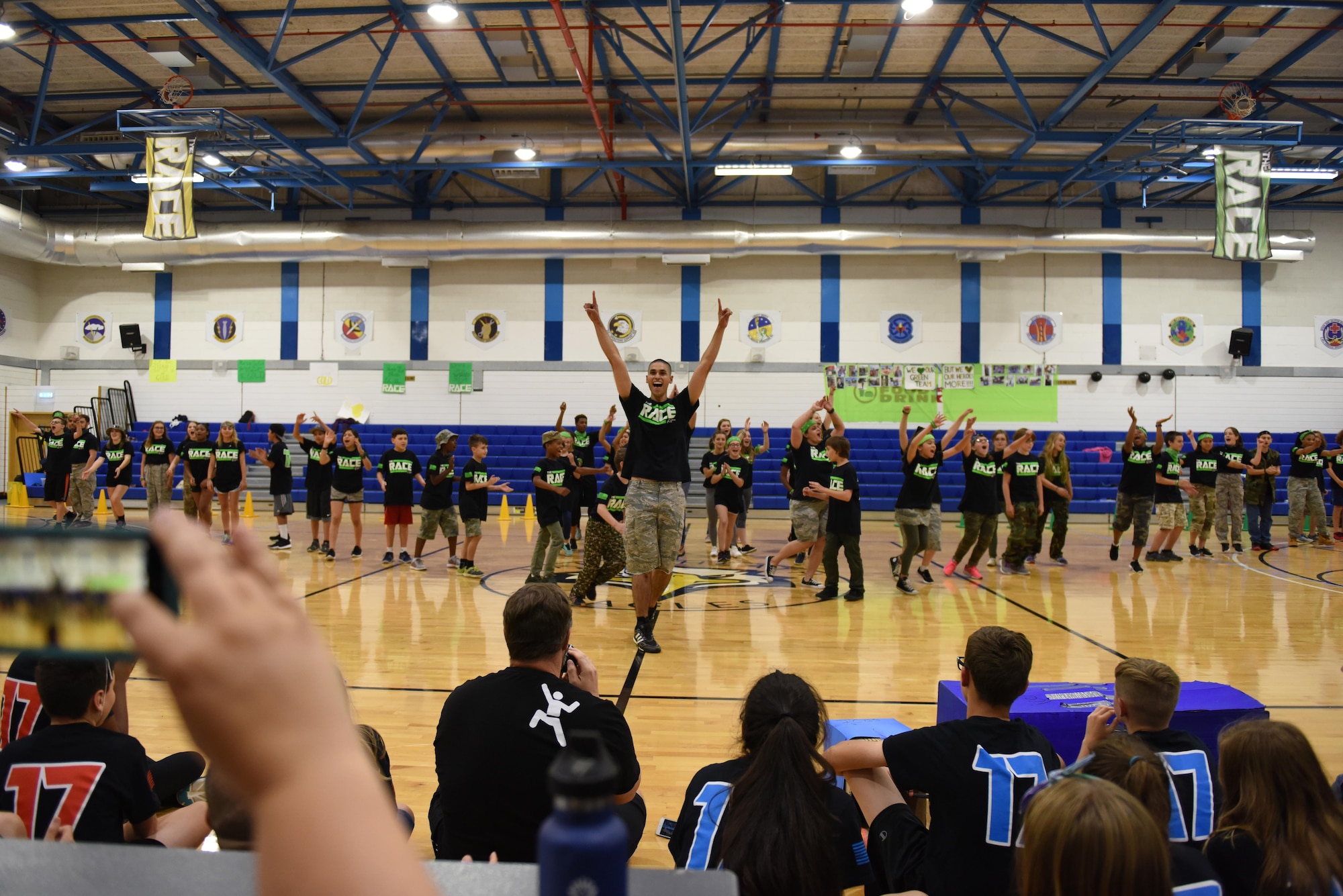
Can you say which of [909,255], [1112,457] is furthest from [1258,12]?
[1112,457]

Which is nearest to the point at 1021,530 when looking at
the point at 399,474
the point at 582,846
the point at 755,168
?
the point at 399,474

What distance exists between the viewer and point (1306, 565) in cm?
1102

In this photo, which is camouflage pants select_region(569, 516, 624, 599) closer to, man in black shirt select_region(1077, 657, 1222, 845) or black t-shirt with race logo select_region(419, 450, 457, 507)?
black t-shirt with race logo select_region(419, 450, 457, 507)

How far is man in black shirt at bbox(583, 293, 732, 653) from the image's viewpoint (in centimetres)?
630

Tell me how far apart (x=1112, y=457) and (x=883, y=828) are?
63.1 feet

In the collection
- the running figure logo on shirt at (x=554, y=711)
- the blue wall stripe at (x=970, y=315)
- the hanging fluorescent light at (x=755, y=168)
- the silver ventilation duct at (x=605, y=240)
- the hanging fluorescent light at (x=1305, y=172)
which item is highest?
the hanging fluorescent light at (x=755, y=168)

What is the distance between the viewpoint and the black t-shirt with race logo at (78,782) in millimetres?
2273

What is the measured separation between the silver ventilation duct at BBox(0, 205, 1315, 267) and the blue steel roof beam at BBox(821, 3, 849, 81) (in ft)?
12.3

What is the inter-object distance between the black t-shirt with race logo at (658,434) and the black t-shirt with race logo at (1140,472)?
7315mm

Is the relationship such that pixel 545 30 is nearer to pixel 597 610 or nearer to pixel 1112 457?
pixel 597 610

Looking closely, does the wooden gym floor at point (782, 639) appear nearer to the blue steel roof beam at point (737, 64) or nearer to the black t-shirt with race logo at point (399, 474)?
the black t-shirt with race logo at point (399, 474)

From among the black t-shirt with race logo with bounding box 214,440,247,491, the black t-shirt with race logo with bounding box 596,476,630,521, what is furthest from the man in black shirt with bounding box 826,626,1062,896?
the black t-shirt with race logo with bounding box 214,440,247,491

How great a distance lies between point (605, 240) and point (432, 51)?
5.58 meters

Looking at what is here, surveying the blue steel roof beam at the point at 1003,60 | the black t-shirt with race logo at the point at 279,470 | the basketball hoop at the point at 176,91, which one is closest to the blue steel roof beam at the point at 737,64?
the blue steel roof beam at the point at 1003,60
